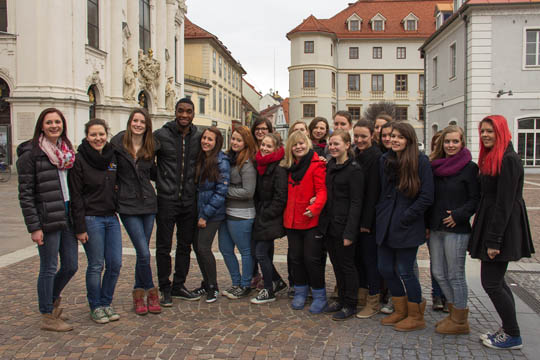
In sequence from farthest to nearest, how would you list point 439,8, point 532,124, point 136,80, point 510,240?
point 439,8
point 136,80
point 532,124
point 510,240

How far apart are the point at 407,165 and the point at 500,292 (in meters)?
1.33

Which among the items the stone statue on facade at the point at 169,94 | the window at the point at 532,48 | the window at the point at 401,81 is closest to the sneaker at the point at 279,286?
the window at the point at 532,48

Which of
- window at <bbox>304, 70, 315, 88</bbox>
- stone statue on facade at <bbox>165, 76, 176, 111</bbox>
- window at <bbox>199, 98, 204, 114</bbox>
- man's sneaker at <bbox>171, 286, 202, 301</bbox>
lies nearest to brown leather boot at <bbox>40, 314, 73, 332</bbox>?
man's sneaker at <bbox>171, 286, 202, 301</bbox>

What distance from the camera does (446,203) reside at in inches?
176

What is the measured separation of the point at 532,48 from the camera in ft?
78.0

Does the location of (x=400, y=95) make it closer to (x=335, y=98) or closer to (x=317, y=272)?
(x=335, y=98)

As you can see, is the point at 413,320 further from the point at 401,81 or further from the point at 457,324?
the point at 401,81

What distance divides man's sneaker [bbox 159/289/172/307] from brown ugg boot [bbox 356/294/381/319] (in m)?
2.00

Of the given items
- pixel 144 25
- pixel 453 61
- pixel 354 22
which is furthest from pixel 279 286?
pixel 354 22

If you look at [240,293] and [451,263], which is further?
[240,293]

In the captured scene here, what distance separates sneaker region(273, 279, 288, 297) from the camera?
5836 mm

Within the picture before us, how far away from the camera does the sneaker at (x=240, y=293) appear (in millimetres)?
5570

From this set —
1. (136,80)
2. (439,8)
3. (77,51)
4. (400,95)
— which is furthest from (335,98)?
(77,51)

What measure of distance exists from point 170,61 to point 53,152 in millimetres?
32380
